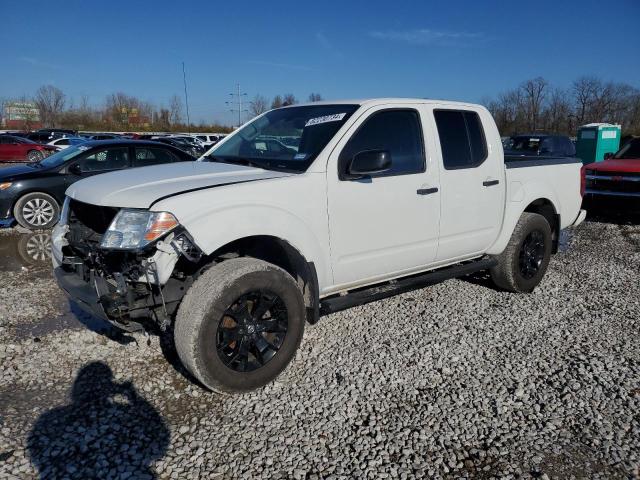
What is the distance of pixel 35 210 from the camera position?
8.66m

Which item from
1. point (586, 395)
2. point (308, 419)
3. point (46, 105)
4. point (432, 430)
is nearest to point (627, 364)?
point (586, 395)

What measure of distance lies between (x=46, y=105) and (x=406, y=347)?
3535 inches

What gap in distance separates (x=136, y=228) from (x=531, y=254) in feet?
13.6

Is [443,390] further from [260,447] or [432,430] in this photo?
[260,447]

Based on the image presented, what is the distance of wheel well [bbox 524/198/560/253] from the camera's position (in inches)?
216

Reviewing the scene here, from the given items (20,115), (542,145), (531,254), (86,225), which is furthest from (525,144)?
(20,115)

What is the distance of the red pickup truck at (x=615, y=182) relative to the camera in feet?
29.8

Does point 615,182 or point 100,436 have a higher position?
point 615,182

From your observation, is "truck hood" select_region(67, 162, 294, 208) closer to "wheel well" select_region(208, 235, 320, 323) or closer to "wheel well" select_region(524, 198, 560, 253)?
"wheel well" select_region(208, 235, 320, 323)

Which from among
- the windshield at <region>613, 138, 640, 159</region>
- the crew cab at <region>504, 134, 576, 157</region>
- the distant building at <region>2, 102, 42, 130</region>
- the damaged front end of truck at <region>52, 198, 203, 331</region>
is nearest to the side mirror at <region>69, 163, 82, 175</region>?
the damaged front end of truck at <region>52, 198, 203, 331</region>

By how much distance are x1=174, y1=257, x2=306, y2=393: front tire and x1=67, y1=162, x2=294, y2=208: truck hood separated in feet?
1.82

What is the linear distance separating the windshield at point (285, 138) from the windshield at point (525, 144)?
13.0 meters

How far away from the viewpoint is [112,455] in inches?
104

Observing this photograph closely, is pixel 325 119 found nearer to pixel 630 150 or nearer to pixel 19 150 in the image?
pixel 630 150
